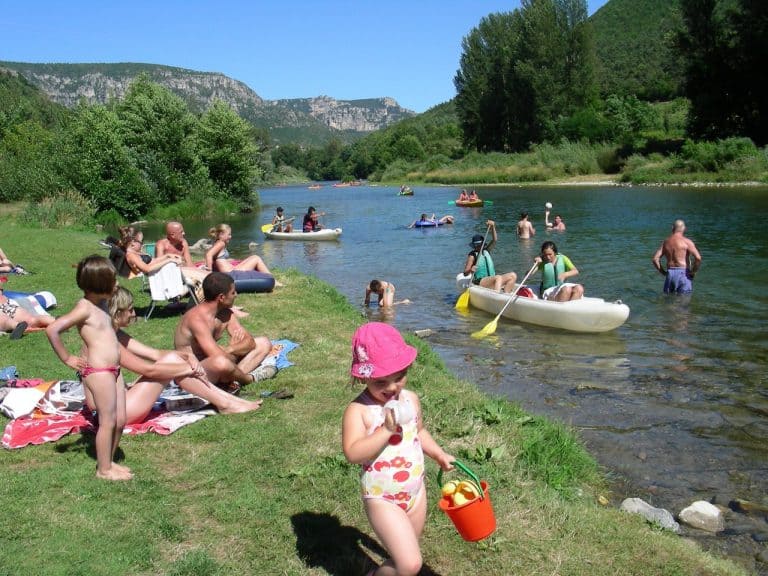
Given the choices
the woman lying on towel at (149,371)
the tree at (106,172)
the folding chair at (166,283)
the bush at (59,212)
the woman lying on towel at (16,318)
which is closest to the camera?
the woman lying on towel at (149,371)

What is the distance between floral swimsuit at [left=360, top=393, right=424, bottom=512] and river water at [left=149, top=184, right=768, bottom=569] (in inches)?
107

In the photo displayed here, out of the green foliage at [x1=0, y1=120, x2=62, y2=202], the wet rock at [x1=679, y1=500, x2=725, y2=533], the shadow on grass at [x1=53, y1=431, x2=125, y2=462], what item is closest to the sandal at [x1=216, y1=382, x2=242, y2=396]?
the shadow on grass at [x1=53, y1=431, x2=125, y2=462]

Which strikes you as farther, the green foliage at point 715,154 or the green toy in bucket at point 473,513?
the green foliage at point 715,154

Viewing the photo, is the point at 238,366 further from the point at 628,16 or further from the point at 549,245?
the point at 628,16

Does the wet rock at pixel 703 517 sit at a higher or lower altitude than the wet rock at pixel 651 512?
lower

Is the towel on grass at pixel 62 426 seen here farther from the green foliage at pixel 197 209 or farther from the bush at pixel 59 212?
the green foliage at pixel 197 209

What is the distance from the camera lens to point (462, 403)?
21.2 ft

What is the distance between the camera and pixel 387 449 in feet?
10.8

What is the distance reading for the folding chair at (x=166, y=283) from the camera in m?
9.90

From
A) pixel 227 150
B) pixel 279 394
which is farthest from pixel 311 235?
pixel 279 394

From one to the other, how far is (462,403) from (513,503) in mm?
2012

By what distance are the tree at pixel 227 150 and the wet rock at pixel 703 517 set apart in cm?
4172

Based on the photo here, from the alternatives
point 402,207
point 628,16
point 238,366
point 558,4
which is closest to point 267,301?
point 238,366

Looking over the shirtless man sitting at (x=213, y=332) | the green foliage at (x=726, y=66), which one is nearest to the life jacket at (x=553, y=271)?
the shirtless man sitting at (x=213, y=332)
